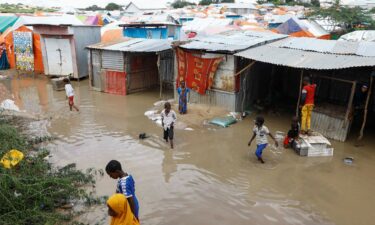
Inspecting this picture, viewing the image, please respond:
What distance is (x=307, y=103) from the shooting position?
28.1 ft

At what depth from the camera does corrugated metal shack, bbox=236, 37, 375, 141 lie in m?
8.75

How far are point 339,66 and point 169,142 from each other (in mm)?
4773

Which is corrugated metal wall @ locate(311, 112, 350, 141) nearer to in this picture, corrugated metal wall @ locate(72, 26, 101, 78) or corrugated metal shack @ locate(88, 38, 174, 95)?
corrugated metal shack @ locate(88, 38, 174, 95)

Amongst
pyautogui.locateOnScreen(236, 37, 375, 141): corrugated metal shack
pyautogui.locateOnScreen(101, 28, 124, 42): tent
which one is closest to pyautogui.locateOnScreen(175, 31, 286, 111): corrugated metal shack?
pyautogui.locateOnScreen(236, 37, 375, 141): corrugated metal shack

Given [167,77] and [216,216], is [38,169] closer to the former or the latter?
[216,216]

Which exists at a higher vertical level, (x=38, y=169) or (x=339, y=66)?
(x=339, y=66)

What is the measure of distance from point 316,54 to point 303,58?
0.53m

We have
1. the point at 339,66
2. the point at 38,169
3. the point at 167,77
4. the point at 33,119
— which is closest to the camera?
the point at 38,169

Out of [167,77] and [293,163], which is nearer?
[293,163]

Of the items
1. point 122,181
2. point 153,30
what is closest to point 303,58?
point 122,181

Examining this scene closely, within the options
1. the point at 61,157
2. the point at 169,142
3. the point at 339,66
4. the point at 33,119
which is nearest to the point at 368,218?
the point at 339,66

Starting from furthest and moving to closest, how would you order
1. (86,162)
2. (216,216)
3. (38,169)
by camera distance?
(86,162), (38,169), (216,216)

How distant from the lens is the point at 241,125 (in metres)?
10.2

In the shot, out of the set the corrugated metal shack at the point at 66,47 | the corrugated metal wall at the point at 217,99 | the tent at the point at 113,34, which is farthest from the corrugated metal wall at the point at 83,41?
the corrugated metal wall at the point at 217,99
